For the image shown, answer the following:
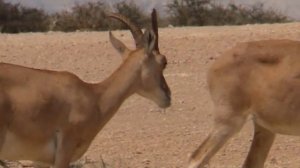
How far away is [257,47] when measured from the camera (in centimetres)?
1326

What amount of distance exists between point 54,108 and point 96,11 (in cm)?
2581

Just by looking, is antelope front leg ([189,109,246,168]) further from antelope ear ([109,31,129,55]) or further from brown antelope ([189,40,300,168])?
antelope ear ([109,31,129,55])

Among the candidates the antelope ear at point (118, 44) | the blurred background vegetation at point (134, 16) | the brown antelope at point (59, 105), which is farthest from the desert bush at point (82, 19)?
the brown antelope at point (59, 105)

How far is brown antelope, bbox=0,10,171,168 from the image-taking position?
11586 mm

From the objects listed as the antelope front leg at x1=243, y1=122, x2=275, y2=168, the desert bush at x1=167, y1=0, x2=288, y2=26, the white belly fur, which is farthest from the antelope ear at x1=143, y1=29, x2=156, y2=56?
the desert bush at x1=167, y1=0, x2=288, y2=26

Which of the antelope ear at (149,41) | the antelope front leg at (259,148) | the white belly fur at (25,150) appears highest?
the antelope ear at (149,41)

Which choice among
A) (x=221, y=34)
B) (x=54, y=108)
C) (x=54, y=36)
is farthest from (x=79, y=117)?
(x=54, y=36)

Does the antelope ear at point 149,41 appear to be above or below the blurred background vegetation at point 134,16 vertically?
above

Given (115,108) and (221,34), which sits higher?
(115,108)

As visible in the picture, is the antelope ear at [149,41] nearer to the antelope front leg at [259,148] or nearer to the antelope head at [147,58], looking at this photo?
the antelope head at [147,58]

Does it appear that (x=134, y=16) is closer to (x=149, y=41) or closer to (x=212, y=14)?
(x=212, y=14)

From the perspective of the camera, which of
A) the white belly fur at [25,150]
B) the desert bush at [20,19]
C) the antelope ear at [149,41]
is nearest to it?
the white belly fur at [25,150]

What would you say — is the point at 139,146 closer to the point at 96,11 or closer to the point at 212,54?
the point at 212,54

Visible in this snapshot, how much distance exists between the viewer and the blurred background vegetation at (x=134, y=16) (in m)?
37.4
